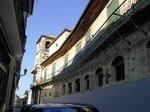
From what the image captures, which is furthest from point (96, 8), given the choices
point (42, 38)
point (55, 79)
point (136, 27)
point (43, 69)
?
point (42, 38)

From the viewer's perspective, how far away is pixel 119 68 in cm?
1052

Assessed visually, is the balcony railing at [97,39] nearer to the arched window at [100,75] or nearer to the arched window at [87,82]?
the arched window at [87,82]

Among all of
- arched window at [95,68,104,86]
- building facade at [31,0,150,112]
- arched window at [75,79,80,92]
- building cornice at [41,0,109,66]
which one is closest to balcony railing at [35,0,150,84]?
building facade at [31,0,150,112]

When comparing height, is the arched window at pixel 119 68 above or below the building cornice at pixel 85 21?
below

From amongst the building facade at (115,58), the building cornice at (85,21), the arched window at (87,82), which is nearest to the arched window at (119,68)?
the building facade at (115,58)

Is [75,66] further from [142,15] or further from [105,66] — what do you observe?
[142,15]

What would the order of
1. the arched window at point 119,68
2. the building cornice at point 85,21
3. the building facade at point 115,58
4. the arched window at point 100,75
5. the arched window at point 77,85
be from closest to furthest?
the building facade at point 115,58 → the arched window at point 119,68 → the arched window at point 100,75 → the building cornice at point 85,21 → the arched window at point 77,85

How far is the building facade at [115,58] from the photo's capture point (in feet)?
26.7

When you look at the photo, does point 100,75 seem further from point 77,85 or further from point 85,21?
point 85,21

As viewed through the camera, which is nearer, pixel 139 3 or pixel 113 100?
pixel 139 3

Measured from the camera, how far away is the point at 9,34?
7234 millimetres

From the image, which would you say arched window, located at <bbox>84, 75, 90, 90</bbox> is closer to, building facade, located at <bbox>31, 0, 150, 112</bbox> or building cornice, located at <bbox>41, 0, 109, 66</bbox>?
building facade, located at <bbox>31, 0, 150, 112</bbox>

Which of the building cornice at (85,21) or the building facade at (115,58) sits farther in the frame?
the building cornice at (85,21)

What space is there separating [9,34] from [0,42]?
836 millimetres
